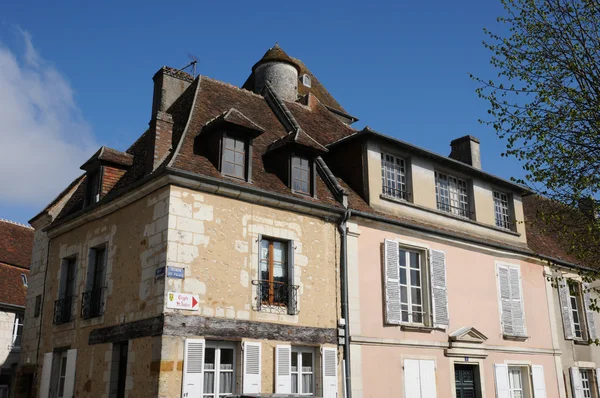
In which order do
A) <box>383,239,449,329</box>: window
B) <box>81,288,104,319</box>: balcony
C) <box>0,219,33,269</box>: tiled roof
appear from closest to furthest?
1. <box>81,288,104,319</box>: balcony
2. <box>383,239,449,329</box>: window
3. <box>0,219,33,269</box>: tiled roof

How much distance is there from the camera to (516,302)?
1570 centimetres

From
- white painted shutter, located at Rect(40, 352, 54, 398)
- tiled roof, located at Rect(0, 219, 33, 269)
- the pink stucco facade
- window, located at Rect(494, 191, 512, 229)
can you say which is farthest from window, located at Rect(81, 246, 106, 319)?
tiled roof, located at Rect(0, 219, 33, 269)

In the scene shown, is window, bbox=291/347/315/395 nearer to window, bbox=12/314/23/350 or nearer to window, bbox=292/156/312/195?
window, bbox=292/156/312/195

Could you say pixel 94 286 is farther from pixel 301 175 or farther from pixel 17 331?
pixel 17 331

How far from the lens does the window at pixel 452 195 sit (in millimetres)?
15297

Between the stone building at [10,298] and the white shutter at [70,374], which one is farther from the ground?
the stone building at [10,298]

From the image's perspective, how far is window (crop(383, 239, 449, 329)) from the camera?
43.1ft

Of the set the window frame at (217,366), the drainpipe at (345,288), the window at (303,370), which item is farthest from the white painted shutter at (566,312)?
the window frame at (217,366)

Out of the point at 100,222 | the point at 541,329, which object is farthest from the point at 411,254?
the point at 100,222

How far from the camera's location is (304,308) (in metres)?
11.8

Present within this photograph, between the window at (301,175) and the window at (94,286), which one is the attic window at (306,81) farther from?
the window at (94,286)

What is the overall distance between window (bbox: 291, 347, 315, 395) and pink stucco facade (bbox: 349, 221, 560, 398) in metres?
0.84

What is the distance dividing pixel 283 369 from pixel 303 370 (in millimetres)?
705

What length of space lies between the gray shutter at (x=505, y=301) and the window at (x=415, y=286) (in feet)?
6.90
